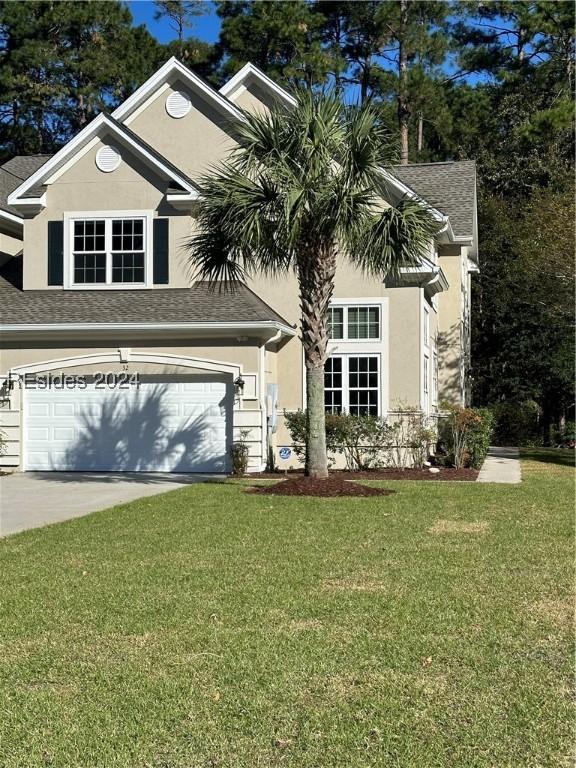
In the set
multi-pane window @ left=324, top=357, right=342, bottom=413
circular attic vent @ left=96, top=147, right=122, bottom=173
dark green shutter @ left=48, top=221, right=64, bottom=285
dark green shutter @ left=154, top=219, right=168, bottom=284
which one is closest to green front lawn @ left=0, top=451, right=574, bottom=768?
multi-pane window @ left=324, top=357, right=342, bottom=413

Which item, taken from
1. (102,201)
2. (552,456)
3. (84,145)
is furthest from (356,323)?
(552,456)

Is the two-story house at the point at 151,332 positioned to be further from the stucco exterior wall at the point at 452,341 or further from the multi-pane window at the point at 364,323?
the stucco exterior wall at the point at 452,341

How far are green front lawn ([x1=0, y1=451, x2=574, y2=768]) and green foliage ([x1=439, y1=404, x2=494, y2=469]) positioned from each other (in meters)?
8.23

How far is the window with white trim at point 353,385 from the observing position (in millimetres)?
20438

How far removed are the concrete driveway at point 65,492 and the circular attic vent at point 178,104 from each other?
8.75 m

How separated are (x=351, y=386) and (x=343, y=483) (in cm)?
549

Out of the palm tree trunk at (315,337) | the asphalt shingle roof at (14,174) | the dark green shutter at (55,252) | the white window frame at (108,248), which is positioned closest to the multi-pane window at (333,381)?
the white window frame at (108,248)

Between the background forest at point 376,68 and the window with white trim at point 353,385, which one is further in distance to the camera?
the background forest at point 376,68

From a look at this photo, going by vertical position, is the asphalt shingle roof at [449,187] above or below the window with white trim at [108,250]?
above

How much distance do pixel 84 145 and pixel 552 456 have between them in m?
14.6

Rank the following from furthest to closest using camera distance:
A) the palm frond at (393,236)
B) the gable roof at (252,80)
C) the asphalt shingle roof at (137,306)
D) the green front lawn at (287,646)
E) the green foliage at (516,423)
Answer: the green foliage at (516,423) → the gable roof at (252,80) → the asphalt shingle roof at (137,306) → the palm frond at (393,236) → the green front lawn at (287,646)

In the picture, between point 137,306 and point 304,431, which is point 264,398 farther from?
point 137,306

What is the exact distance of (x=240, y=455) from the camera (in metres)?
18.9

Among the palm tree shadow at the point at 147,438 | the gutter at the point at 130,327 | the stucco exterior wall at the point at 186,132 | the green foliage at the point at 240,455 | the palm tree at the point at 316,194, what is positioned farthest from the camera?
the stucco exterior wall at the point at 186,132
